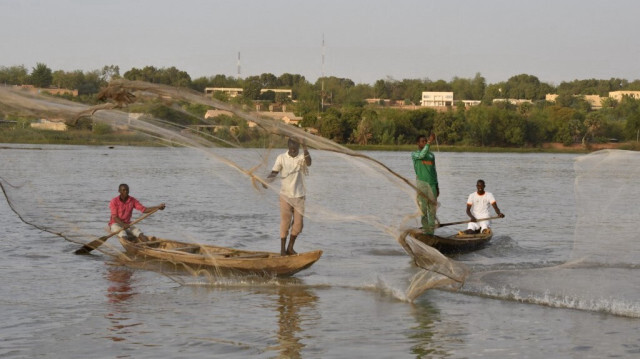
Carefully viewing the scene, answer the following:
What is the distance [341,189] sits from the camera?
441 inches

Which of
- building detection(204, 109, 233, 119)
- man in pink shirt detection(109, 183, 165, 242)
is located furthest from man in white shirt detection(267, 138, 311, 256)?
man in pink shirt detection(109, 183, 165, 242)

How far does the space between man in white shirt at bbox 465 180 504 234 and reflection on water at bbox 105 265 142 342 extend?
5.63 m

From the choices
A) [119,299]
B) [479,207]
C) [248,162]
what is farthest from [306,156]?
[479,207]

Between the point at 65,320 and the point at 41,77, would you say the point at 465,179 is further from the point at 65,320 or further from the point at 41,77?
the point at 41,77

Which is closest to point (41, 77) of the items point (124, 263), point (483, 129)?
point (483, 129)

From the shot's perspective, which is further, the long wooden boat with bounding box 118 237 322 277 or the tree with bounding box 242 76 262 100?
the tree with bounding box 242 76 262 100

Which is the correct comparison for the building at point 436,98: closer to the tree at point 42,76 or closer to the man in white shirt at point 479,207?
the tree at point 42,76

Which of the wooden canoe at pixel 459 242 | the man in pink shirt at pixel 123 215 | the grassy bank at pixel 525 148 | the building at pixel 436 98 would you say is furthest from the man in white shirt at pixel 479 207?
the building at pixel 436 98

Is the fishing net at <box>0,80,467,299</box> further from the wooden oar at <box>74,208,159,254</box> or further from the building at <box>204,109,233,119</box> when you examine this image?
the wooden oar at <box>74,208,159,254</box>

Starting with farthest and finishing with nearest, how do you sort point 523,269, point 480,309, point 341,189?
point 523,269 < point 341,189 < point 480,309

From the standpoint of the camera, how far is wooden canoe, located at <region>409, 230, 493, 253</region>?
13345mm

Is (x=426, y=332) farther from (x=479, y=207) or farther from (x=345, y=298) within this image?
(x=479, y=207)

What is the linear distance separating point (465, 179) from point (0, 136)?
3383cm

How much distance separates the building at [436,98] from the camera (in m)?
160
